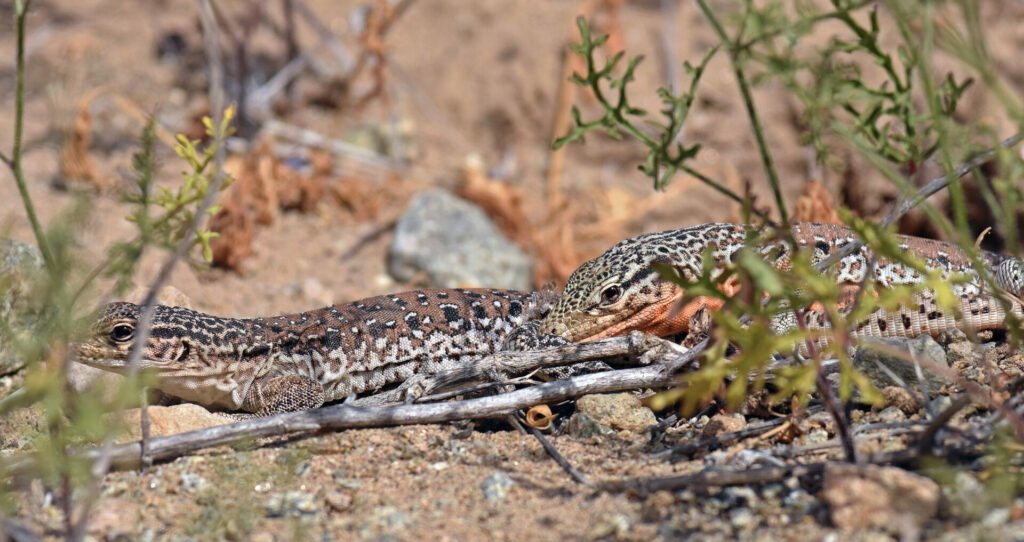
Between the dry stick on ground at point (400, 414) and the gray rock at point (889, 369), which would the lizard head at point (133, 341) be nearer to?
the dry stick on ground at point (400, 414)

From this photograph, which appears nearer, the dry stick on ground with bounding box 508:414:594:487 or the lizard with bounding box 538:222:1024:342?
the dry stick on ground with bounding box 508:414:594:487

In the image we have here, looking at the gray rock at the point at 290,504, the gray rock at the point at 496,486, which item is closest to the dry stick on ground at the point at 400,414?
the gray rock at the point at 290,504

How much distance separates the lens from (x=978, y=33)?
2.97 meters

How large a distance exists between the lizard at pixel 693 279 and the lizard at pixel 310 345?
0.48m

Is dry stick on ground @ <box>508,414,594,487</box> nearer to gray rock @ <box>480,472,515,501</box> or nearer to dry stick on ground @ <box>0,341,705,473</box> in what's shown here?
dry stick on ground @ <box>0,341,705,473</box>

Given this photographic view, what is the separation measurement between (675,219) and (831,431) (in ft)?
20.5

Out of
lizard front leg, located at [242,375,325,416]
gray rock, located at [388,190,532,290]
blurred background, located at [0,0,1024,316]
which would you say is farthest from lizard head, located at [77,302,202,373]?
gray rock, located at [388,190,532,290]

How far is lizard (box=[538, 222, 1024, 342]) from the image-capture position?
551cm

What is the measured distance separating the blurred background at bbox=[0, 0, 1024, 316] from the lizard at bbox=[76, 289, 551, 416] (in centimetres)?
213

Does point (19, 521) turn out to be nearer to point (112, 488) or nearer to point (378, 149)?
point (112, 488)

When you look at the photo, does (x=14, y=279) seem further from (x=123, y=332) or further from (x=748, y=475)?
(x=748, y=475)

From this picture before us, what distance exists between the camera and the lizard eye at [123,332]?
204 inches

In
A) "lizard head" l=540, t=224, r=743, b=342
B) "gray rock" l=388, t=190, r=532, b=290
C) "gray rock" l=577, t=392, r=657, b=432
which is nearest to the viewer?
"gray rock" l=577, t=392, r=657, b=432

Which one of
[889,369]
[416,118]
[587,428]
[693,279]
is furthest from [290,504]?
[416,118]
